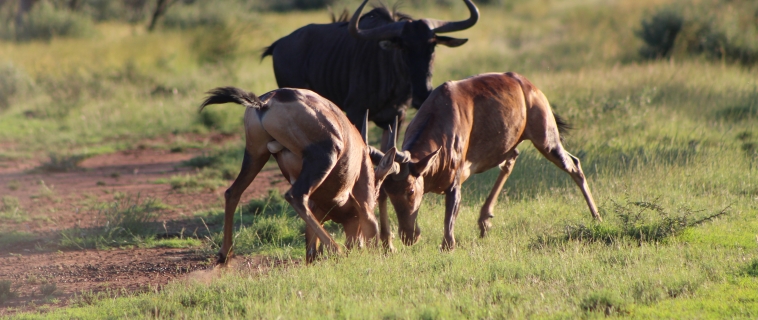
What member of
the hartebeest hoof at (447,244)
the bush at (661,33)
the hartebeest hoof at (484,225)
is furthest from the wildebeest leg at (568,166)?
the bush at (661,33)

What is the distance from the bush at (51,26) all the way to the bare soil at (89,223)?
1290cm

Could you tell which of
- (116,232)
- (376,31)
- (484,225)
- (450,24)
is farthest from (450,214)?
(450,24)

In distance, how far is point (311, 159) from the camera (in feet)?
18.1

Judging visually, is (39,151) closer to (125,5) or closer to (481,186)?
(481,186)

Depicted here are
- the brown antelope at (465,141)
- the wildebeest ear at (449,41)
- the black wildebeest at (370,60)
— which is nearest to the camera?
the brown antelope at (465,141)

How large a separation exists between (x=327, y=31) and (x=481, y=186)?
10.1 ft

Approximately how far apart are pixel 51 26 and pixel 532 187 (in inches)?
778

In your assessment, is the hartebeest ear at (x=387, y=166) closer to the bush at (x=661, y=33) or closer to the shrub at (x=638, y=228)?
the shrub at (x=638, y=228)

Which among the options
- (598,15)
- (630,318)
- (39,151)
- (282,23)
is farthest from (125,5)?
(630,318)

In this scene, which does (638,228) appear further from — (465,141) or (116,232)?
(116,232)

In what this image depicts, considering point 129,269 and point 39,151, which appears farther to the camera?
point 39,151

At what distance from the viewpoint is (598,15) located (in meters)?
28.6

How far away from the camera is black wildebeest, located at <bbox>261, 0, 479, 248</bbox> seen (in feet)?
30.1

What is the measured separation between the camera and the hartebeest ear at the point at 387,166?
5.70 m
